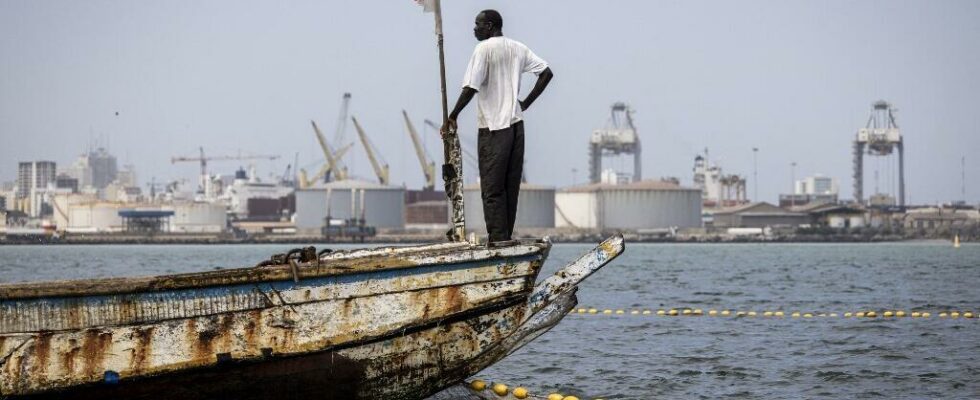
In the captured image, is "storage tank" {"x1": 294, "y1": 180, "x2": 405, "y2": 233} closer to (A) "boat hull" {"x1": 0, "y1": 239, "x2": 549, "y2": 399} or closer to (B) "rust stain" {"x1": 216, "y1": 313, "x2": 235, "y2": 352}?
(A) "boat hull" {"x1": 0, "y1": 239, "x2": 549, "y2": 399}

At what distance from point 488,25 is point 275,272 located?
105 inches

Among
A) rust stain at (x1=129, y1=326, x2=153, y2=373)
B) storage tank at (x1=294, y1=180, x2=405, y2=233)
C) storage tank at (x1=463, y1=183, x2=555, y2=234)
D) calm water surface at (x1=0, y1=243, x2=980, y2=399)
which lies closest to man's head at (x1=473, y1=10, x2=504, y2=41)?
rust stain at (x1=129, y1=326, x2=153, y2=373)

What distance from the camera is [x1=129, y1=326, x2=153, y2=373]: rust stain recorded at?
10047 mm

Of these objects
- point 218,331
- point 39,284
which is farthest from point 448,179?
point 39,284

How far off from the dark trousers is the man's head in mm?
754

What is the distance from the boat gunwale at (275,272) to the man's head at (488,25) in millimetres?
1712

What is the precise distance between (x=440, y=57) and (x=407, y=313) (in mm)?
2047

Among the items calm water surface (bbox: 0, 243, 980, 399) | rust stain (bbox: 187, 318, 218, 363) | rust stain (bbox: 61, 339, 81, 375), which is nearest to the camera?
rust stain (bbox: 61, 339, 81, 375)

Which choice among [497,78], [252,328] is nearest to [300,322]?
[252,328]

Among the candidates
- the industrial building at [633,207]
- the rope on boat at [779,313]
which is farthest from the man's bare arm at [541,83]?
the industrial building at [633,207]

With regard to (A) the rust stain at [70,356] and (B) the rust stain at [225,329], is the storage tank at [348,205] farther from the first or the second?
(A) the rust stain at [70,356]

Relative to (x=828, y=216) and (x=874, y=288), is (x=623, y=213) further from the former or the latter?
(x=874, y=288)

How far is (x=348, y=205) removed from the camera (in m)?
185

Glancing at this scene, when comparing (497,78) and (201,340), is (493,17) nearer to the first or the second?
(497,78)
